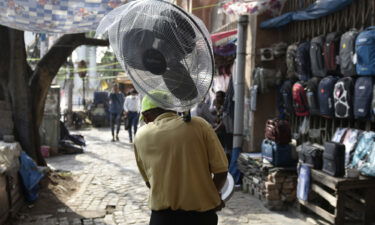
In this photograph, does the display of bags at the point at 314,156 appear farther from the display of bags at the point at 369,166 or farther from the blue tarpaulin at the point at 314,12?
the blue tarpaulin at the point at 314,12

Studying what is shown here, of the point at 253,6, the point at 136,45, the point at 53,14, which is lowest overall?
the point at 136,45

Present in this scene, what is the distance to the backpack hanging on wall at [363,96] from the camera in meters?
5.09

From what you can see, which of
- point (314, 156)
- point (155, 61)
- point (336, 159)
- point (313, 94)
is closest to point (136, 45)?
point (155, 61)

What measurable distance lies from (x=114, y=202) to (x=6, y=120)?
2.55m

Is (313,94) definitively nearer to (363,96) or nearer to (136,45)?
(363,96)

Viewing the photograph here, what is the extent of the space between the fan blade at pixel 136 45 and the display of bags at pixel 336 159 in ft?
11.1

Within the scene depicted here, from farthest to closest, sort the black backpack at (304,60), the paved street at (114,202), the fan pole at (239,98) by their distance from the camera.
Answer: the fan pole at (239,98) → the black backpack at (304,60) → the paved street at (114,202)

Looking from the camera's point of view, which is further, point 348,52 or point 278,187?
point 278,187

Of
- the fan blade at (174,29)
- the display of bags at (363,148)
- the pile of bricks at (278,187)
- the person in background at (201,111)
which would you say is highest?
the fan blade at (174,29)

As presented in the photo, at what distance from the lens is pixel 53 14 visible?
15.9 ft

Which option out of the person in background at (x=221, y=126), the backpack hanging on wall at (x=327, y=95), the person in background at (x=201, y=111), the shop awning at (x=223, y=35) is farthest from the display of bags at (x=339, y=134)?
the shop awning at (x=223, y=35)

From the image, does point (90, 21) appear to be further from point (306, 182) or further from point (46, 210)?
point (306, 182)

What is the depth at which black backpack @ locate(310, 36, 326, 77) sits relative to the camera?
6.23 meters

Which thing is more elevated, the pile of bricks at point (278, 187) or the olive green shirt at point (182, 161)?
the olive green shirt at point (182, 161)
